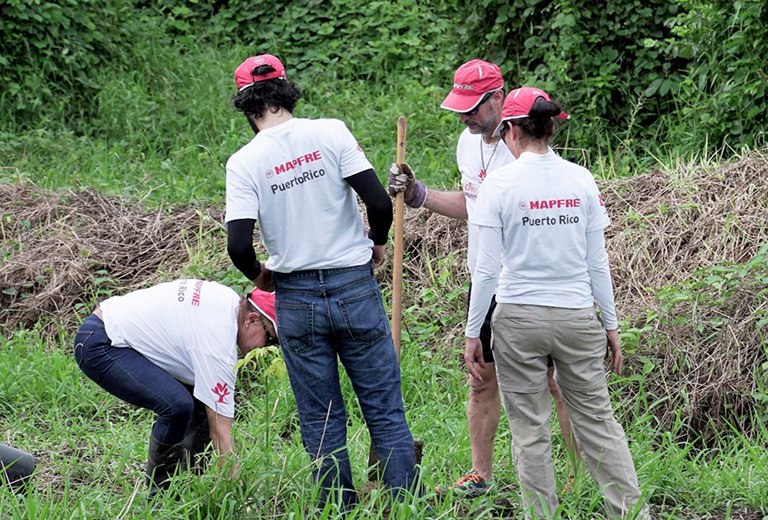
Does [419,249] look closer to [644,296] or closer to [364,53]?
[644,296]

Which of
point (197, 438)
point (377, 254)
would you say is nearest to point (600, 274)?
point (377, 254)

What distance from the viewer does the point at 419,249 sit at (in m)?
6.87

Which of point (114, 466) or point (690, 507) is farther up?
point (114, 466)

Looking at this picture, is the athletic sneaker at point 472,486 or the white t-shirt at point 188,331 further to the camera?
the athletic sneaker at point 472,486

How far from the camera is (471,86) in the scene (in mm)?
4508

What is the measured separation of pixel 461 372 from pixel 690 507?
5.44 ft

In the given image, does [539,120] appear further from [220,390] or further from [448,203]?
[220,390]

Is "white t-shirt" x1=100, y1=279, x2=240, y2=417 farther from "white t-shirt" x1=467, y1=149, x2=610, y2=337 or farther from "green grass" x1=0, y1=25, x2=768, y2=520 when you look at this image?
"white t-shirt" x1=467, y1=149, x2=610, y2=337

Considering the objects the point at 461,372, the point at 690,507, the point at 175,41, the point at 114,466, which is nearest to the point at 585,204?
the point at 690,507

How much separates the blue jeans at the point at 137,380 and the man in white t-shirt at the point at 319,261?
57 cm

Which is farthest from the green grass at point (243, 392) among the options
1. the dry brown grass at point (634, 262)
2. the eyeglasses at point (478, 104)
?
the eyeglasses at point (478, 104)

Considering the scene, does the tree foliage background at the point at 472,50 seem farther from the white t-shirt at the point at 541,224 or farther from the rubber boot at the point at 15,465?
the rubber boot at the point at 15,465

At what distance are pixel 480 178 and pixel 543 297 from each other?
2.55 feet

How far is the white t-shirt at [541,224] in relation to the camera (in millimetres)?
3904
